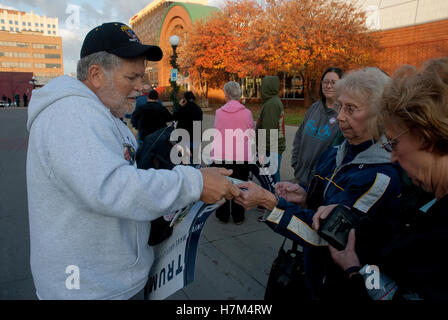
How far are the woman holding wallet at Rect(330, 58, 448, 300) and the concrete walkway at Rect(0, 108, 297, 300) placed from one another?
6.93ft

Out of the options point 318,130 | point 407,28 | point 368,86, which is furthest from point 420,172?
point 407,28

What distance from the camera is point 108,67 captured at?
1435mm

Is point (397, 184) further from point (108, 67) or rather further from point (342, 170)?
point (108, 67)

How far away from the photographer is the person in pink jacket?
486cm

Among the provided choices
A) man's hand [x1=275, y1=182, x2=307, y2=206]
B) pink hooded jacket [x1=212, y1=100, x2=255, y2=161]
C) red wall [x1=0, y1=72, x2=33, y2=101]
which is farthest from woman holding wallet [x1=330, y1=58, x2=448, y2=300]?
red wall [x1=0, y1=72, x2=33, y2=101]

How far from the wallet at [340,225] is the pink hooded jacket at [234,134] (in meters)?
3.42

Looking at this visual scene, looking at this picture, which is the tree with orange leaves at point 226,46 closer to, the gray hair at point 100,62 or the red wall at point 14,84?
the gray hair at point 100,62

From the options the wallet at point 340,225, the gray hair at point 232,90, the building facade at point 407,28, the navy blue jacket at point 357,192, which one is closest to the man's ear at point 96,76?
the navy blue jacket at point 357,192

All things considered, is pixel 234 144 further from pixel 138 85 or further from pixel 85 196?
pixel 85 196

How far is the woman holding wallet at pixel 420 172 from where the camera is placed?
1079 mm

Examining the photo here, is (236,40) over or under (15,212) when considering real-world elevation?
over

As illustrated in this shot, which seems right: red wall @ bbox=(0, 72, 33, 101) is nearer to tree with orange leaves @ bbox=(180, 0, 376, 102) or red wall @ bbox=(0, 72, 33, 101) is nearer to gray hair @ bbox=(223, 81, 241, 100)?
tree with orange leaves @ bbox=(180, 0, 376, 102)

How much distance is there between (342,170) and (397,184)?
12.5 inches

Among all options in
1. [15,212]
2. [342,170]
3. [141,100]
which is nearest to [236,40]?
[141,100]
